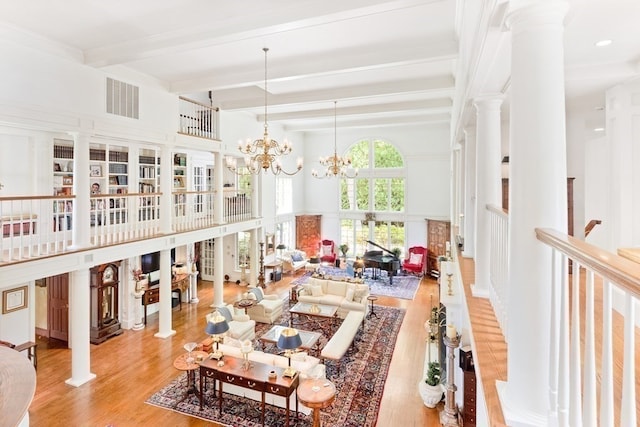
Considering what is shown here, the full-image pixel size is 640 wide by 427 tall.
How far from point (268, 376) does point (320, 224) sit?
1009 centimetres

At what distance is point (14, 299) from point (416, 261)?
37.5ft

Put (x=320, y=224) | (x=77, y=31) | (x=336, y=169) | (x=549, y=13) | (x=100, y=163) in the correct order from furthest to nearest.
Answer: (x=320, y=224) < (x=336, y=169) < (x=100, y=163) < (x=77, y=31) < (x=549, y=13)

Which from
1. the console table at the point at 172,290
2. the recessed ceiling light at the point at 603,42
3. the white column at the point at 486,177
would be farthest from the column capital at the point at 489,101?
the console table at the point at 172,290

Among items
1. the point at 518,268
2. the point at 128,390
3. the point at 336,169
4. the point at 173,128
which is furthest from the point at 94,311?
the point at 518,268

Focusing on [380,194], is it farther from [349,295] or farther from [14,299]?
[14,299]

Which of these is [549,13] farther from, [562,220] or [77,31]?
[77,31]

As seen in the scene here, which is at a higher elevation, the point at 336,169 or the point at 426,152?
the point at 426,152

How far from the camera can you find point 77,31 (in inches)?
197

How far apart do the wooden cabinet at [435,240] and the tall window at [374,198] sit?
1148mm

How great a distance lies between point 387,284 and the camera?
11.9 metres

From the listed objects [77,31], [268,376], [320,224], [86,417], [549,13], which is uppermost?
[77,31]

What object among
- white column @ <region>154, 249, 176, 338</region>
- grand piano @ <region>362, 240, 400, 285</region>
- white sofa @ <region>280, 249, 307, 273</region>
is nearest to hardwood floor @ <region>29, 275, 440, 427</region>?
white column @ <region>154, 249, 176, 338</region>

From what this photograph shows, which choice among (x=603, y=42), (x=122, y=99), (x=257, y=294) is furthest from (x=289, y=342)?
(x=122, y=99)

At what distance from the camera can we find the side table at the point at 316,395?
4.53m
